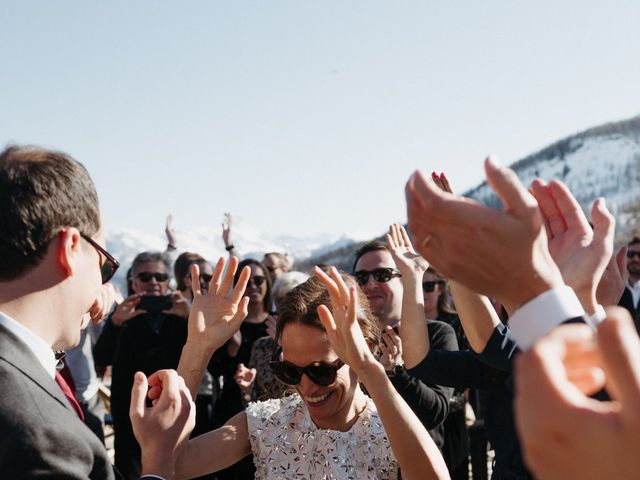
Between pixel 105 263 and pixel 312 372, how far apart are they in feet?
3.34

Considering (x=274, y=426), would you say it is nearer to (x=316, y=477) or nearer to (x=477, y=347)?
(x=316, y=477)

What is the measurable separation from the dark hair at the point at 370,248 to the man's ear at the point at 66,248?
308cm

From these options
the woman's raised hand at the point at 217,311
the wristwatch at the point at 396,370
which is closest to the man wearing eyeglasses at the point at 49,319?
the woman's raised hand at the point at 217,311

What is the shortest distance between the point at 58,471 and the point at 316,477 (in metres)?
1.29

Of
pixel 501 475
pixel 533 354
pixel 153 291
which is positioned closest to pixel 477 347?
pixel 501 475

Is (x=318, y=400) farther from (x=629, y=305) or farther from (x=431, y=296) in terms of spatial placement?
(x=431, y=296)

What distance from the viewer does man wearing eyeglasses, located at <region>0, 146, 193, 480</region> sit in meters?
1.61

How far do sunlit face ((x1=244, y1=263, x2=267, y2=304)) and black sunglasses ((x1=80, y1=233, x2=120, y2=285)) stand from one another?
12.1 ft

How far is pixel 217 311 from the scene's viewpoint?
2594 mm

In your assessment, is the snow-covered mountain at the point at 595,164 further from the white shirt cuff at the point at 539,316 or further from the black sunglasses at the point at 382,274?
the white shirt cuff at the point at 539,316

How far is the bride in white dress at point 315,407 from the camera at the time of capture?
2.38 meters

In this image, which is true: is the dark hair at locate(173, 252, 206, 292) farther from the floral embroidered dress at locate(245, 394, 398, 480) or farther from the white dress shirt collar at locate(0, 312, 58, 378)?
the white dress shirt collar at locate(0, 312, 58, 378)

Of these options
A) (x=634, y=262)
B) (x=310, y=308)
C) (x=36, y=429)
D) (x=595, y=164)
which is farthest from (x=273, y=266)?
(x=595, y=164)

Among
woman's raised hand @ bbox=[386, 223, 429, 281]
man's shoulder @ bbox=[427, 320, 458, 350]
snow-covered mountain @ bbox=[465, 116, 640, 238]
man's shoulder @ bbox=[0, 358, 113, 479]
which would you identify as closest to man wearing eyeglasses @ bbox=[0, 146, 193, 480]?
man's shoulder @ bbox=[0, 358, 113, 479]
